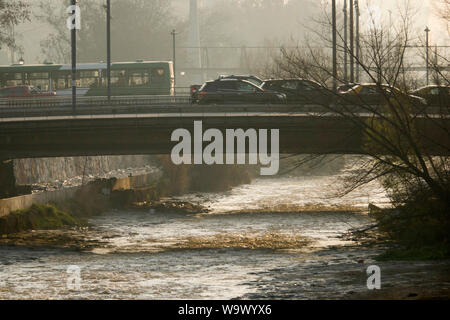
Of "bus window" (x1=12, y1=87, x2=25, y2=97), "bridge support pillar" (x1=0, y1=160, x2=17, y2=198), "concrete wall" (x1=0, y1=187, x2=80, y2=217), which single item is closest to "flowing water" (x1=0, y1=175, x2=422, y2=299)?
"concrete wall" (x1=0, y1=187, x2=80, y2=217)

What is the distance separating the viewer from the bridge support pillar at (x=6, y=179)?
4856cm

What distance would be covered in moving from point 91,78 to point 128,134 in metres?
30.8

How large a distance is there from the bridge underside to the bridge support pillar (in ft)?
13.2

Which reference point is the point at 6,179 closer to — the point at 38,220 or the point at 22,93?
the point at 38,220

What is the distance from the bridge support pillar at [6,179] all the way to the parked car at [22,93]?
1943cm

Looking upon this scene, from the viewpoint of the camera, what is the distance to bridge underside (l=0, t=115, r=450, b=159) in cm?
4309

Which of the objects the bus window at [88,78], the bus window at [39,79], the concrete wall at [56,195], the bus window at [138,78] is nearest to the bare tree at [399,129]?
the concrete wall at [56,195]

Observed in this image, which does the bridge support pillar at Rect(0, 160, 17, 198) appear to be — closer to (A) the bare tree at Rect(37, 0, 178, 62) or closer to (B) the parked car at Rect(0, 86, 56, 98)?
(B) the parked car at Rect(0, 86, 56, 98)

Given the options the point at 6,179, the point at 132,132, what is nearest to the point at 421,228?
the point at 132,132

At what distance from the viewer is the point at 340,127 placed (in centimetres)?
4022

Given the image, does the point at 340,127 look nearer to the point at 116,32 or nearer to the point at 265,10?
the point at 116,32

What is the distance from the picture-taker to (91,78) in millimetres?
74438
